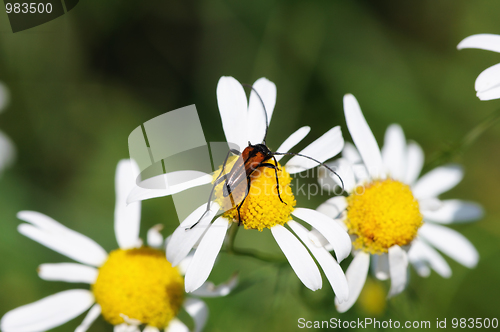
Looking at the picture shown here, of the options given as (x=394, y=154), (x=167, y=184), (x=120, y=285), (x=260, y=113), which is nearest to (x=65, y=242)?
(x=120, y=285)

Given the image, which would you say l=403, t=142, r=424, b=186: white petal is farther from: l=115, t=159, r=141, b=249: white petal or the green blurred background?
l=115, t=159, r=141, b=249: white petal

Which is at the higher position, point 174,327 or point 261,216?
point 261,216

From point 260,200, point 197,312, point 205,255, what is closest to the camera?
point 205,255

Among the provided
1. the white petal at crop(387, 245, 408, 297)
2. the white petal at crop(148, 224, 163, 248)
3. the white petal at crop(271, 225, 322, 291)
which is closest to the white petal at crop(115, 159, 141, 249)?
the white petal at crop(148, 224, 163, 248)

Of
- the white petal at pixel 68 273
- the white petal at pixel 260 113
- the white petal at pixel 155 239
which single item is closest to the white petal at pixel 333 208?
the white petal at pixel 260 113

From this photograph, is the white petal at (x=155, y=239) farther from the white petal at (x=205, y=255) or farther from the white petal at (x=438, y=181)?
the white petal at (x=438, y=181)

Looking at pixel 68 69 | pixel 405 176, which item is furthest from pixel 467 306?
pixel 68 69

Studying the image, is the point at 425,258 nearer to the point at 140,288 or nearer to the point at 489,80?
the point at 489,80

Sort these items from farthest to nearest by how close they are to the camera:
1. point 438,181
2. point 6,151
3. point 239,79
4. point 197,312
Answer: point 239,79 → point 6,151 → point 438,181 → point 197,312
